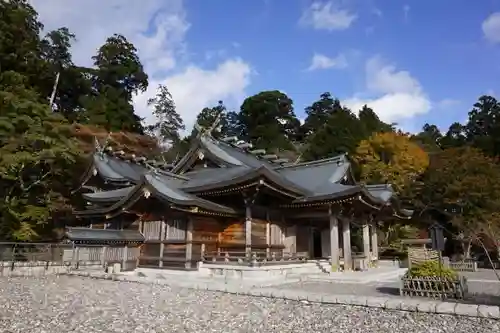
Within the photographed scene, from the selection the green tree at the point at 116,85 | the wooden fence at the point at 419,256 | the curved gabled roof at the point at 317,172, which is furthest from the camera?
the green tree at the point at 116,85

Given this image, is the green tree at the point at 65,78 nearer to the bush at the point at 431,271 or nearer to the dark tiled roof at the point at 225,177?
the dark tiled roof at the point at 225,177

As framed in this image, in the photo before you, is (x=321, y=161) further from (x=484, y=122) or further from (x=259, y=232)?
(x=484, y=122)

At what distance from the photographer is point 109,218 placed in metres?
17.9

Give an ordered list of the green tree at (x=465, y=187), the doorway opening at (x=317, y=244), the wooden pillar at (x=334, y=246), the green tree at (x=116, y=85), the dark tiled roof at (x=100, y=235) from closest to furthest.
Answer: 1. the dark tiled roof at (x=100, y=235)
2. the wooden pillar at (x=334, y=246)
3. the doorway opening at (x=317, y=244)
4. the green tree at (x=465, y=187)
5. the green tree at (x=116, y=85)

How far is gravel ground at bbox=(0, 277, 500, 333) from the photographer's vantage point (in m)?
6.18

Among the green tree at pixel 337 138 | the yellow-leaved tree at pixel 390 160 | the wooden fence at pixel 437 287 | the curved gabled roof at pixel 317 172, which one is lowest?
the wooden fence at pixel 437 287

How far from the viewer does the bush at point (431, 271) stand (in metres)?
9.20

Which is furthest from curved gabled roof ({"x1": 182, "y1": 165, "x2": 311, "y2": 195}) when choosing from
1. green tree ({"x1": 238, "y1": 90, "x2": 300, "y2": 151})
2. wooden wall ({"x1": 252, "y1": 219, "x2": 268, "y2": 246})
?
green tree ({"x1": 238, "y1": 90, "x2": 300, "y2": 151})

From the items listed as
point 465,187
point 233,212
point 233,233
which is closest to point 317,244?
point 233,233

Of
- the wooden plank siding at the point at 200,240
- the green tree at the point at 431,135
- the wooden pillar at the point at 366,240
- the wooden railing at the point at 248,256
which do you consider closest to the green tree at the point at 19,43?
the wooden plank siding at the point at 200,240

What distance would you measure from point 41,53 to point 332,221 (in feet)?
111

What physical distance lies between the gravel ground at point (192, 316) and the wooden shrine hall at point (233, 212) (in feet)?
17.5

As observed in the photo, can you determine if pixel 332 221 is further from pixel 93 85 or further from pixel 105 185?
pixel 93 85

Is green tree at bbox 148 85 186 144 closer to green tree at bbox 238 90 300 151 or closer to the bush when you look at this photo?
green tree at bbox 238 90 300 151
